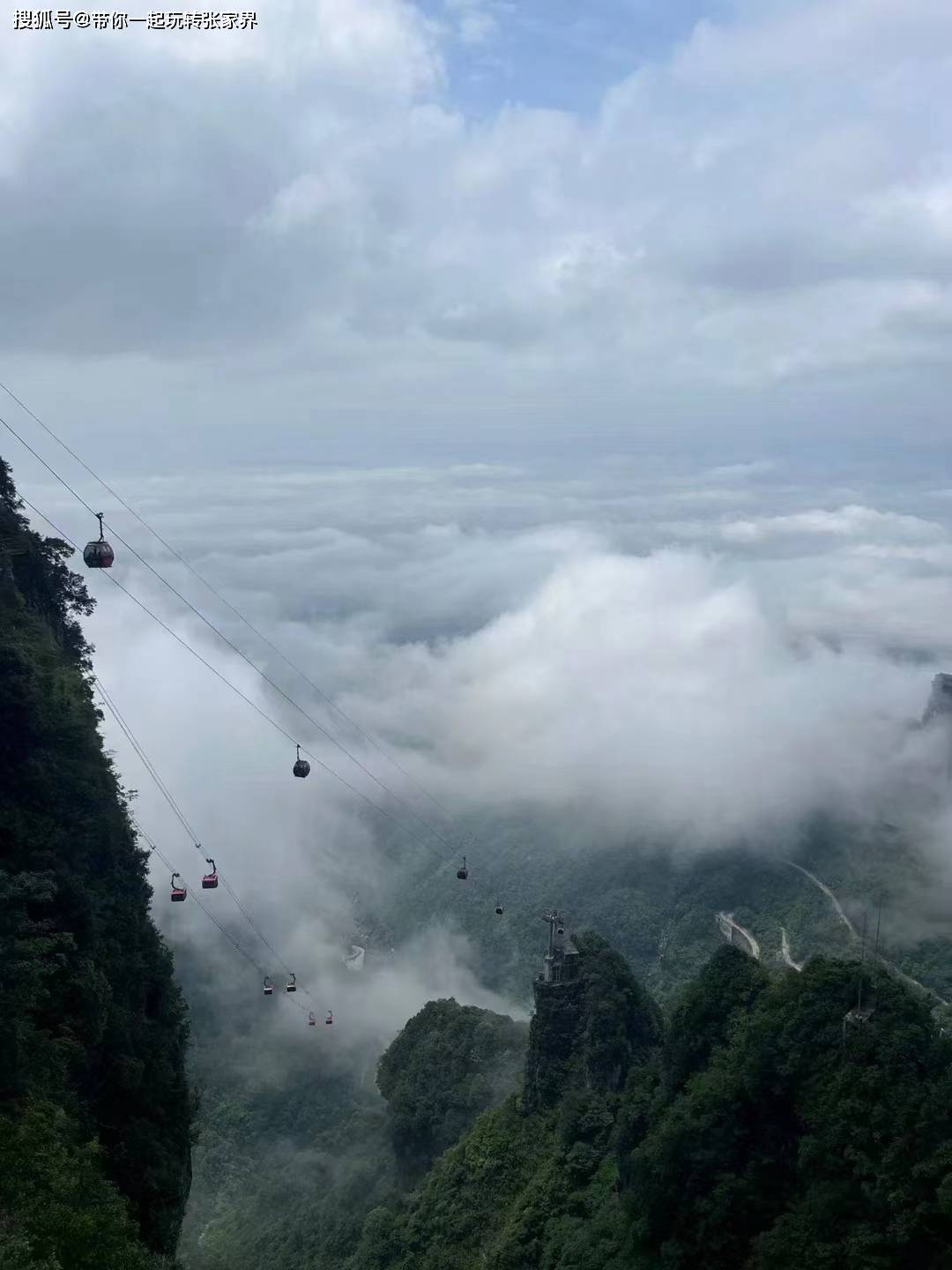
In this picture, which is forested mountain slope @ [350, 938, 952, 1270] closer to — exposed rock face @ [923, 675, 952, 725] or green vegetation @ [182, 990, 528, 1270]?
green vegetation @ [182, 990, 528, 1270]

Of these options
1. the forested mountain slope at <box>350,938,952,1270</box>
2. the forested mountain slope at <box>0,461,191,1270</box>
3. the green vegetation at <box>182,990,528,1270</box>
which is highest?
the forested mountain slope at <box>0,461,191,1270</box>

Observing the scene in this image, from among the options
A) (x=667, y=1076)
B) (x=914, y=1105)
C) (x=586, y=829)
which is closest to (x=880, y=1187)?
(x=914, y=1105)

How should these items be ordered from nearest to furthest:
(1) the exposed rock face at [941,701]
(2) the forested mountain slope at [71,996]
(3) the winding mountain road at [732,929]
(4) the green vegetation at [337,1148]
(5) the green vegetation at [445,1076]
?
(2) the forested mountain slope at [71,996]
(4) the green vegetation at [337,1148]
(5) the green vegetation at [445,1076]
(3) the winding mountain road at [732,929]
(1) the exposed rock face at [941,701]

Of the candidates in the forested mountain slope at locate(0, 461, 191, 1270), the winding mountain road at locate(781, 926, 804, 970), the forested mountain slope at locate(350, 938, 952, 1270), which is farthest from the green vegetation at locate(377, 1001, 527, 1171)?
the forested mountain slope at locate(0, 461, 191, 1270)

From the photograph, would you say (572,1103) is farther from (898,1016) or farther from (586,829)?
(586,829)

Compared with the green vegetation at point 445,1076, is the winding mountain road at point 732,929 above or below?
below

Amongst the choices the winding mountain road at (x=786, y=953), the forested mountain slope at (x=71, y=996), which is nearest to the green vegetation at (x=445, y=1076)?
the winding mountain road at (x=786, y=953)

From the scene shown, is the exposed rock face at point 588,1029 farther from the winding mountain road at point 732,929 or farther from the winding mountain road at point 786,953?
the winding mountain road at point 732,929
